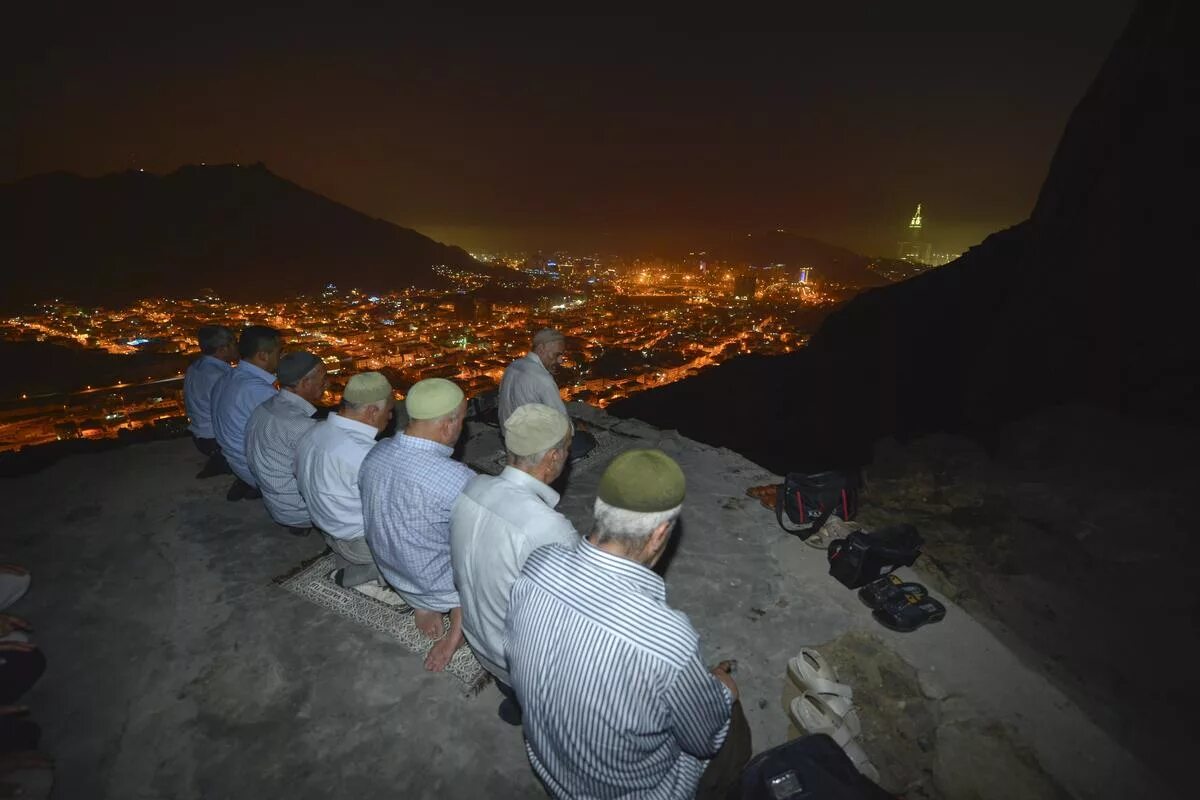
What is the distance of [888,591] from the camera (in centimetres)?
374

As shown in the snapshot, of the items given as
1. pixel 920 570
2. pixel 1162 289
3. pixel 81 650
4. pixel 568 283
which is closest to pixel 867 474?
pixel 920 570

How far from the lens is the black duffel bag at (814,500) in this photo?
15.0 feet

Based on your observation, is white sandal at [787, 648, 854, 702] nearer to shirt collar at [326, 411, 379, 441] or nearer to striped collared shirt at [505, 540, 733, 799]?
striped collared shirt at [505, 540, 733, 799]

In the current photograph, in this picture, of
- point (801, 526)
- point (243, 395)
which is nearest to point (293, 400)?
point (243, 395)

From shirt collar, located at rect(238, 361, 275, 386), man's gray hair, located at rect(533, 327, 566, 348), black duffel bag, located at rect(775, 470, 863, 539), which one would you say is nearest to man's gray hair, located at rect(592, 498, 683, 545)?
black duffel bag, located at rect(775, 470, 863, 539)

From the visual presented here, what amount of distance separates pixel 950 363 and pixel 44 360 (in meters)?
34.5

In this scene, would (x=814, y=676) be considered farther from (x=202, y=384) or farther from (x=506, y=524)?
(x=202, y=384)

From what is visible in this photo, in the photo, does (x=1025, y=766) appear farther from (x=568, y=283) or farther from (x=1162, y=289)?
(x=568, y=283)

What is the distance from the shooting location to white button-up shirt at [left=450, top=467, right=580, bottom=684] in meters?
2.13

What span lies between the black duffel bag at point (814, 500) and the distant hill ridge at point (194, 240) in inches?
2449

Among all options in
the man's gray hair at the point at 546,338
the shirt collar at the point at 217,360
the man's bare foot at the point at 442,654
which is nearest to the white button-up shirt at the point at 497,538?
the man's bare foot at the point at 442,654

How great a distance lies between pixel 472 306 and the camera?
47656mm

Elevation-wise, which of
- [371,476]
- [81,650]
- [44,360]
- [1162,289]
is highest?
[1162,289]

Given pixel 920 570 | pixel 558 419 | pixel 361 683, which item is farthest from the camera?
pixel 920 570
